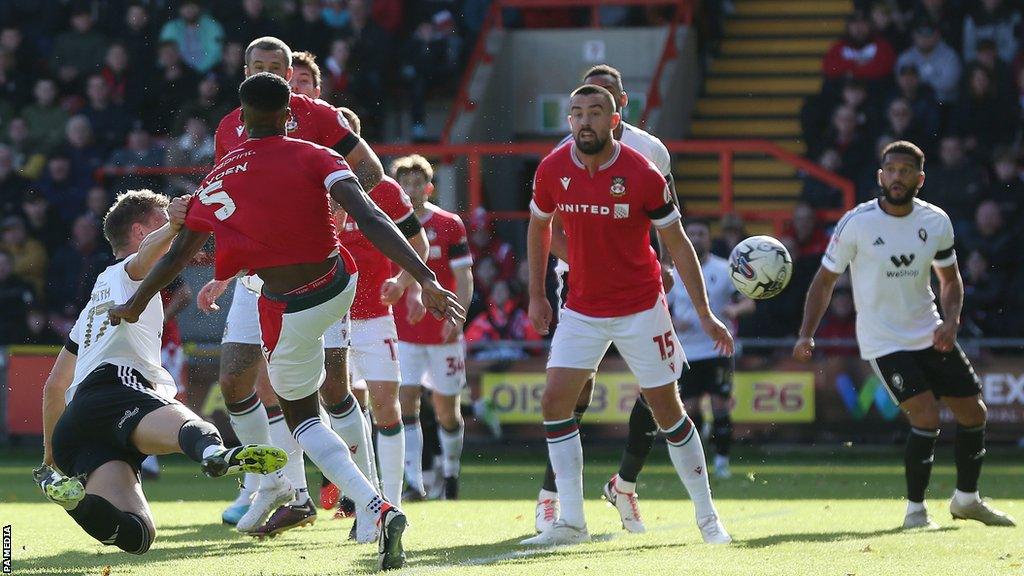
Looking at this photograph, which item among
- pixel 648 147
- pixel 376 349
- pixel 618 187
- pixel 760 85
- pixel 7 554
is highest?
pixel 760 85

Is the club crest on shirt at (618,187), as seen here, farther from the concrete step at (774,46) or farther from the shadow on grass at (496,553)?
the concrete step at (774,46)

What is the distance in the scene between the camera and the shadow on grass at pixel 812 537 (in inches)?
340

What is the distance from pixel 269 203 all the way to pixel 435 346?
5400 mm

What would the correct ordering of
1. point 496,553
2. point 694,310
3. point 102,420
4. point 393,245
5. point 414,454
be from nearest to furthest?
point 393,245, point 102,420, point 496,553, point 414,454, point 694,310

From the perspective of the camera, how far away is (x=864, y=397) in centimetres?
1578

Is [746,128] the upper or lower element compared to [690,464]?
upper

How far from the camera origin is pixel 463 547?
855cm

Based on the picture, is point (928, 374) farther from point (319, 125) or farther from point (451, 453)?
point (319, 125)

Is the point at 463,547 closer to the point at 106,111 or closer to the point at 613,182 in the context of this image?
the point at 613,182

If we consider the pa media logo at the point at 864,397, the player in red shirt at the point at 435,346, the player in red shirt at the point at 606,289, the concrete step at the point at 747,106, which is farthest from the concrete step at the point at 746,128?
the player in red shirt at the point at 606,289

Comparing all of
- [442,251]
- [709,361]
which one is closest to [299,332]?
[442,251]

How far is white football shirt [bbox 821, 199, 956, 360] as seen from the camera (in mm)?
9883

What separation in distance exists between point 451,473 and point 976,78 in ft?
29.0

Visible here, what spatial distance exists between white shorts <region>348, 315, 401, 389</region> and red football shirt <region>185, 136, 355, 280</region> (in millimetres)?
3024
